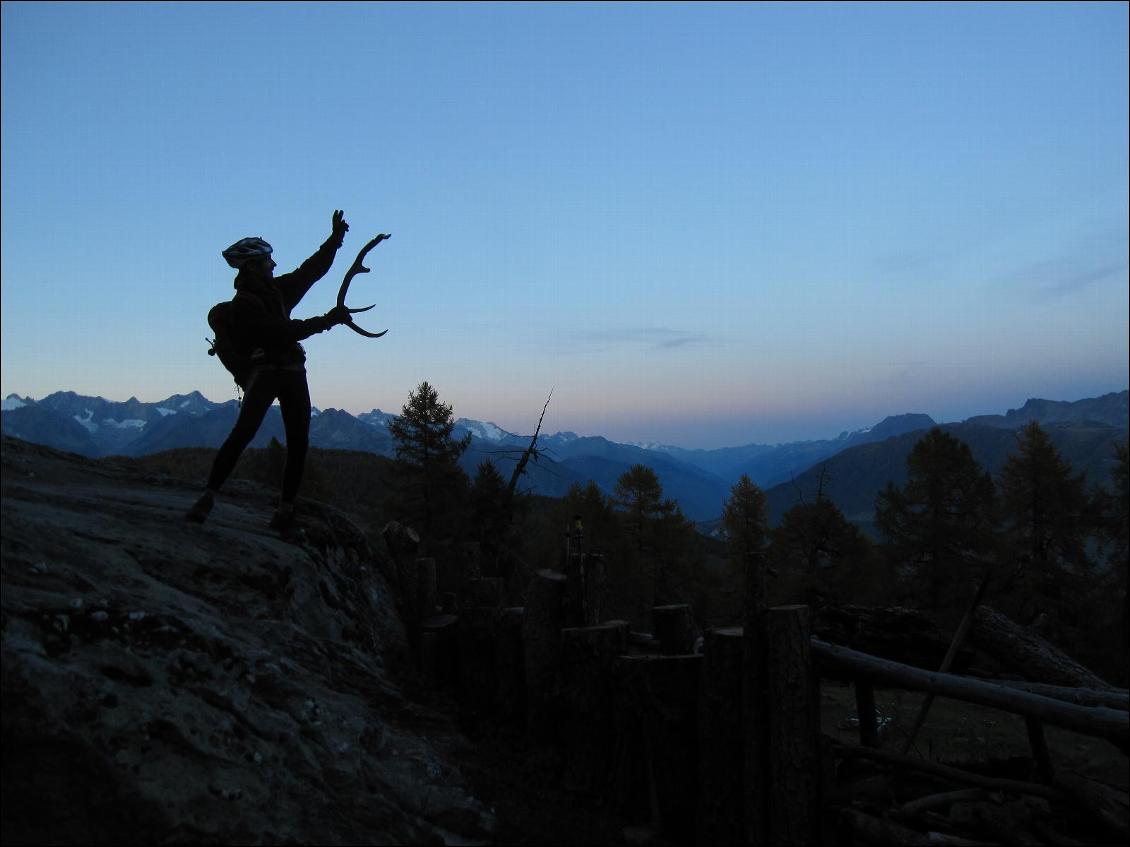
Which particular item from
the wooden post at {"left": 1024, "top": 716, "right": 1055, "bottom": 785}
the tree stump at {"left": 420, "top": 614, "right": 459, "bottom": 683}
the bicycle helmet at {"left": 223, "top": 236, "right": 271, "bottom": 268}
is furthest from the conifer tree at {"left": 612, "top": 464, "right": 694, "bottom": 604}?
the bicycle helmet at {"left": 223, "top": 236, "right": 271, "bottom": 268}

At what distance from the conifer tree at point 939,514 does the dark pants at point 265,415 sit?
27507 mm

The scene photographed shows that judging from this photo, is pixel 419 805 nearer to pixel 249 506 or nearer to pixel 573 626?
pixel 573 626

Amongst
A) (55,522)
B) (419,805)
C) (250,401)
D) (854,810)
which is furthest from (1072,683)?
(55,522)

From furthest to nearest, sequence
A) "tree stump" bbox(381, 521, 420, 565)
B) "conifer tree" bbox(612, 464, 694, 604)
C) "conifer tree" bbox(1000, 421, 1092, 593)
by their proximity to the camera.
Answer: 1. "conifer tree" bbox(612, 464, 694, 604)
2. "conifer tree" bbox(1000, 421, 1092, 593)
3. "tree stump" bbox(381, 521, 420, 565)

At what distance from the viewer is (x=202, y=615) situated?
14.3 feet

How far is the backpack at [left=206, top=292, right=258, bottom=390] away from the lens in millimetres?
5734

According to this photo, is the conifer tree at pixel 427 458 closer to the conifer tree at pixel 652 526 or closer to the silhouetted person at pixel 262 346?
the conifer tree at pixel 652 526

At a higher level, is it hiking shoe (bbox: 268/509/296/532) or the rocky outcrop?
hiking shoe (bbox: 268/509/296/532)

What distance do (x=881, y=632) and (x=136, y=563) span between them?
7.44m

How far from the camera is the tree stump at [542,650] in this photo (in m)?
5.50

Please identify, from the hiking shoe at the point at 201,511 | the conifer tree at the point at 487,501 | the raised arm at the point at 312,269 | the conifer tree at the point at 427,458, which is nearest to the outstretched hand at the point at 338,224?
the raised arm at the point at 312,269

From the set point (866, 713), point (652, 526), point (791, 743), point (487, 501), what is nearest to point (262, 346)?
point (791, 743)

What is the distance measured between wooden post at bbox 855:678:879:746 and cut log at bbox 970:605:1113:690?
1.16m

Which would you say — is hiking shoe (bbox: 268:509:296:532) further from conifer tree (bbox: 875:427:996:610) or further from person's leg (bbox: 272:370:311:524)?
conifer tree (bbox: 875:427:996:610)
